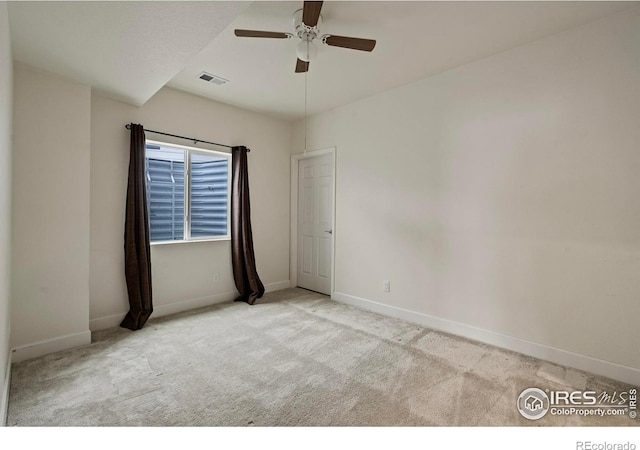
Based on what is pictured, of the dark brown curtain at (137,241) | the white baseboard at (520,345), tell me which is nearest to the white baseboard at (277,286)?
the white baseboard at (520,345)

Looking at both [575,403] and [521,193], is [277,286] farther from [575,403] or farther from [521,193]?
[575,403]

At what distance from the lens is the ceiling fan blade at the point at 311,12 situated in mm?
1732

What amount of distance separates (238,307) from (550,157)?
3690 millimetres

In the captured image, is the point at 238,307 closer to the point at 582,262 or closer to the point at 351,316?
the point at 351,316

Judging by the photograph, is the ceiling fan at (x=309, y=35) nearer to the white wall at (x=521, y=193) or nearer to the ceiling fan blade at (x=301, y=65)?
the ceiling fan blade at (x=301, y=65)

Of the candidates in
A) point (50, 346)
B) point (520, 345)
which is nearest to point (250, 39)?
point (50, 346)

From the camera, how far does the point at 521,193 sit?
2.56 meters

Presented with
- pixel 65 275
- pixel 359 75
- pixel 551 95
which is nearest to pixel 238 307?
pixel 65 275

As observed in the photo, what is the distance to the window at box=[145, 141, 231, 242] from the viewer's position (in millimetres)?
3451

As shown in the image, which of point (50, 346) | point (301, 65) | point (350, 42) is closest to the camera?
point (350, 42)

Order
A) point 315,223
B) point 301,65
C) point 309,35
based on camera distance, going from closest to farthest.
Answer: point 309,35, point 301,65, point 315,223

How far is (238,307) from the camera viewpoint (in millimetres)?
3758

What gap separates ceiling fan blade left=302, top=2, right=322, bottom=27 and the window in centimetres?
235
